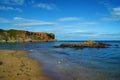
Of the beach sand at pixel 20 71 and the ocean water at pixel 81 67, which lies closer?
the beach sand at pixel 20 71

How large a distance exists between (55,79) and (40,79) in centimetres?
129

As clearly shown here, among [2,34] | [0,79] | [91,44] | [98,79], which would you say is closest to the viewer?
[0,79]

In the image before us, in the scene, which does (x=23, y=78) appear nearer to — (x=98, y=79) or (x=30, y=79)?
(x=30, y=79)

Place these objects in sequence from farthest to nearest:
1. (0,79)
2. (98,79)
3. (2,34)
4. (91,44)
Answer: (2,34) → (91,44) → (98,79) → (0,79)

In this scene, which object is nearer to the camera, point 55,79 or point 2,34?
point 55,79

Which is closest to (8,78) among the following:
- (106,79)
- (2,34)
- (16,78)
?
(16,78)

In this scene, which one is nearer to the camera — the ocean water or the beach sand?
the beach sand

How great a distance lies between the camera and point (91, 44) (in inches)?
3093

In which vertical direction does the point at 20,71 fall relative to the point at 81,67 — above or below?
above

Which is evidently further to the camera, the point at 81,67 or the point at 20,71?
the point at 81,67

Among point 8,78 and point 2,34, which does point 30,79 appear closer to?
point 8,78

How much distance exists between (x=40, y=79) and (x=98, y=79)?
4.98m

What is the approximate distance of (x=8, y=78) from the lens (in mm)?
14891

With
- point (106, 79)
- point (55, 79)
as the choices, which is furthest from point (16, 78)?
point (106, 79)
